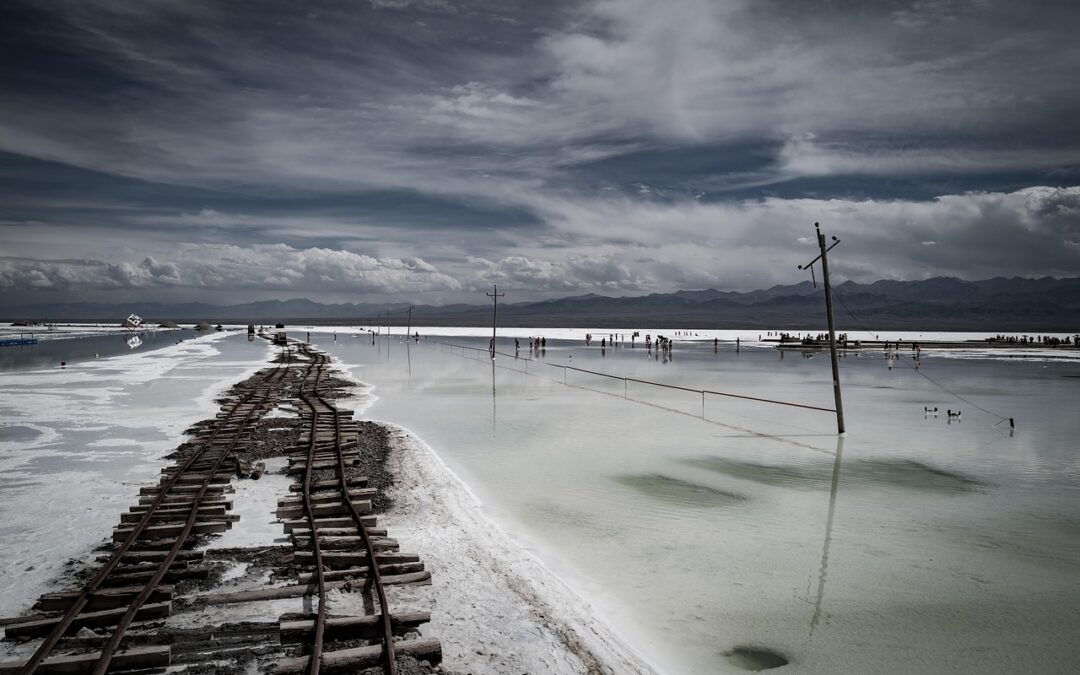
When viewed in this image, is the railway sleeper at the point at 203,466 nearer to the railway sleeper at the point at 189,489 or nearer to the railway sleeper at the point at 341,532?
the railway sleeper at the point at 189,489

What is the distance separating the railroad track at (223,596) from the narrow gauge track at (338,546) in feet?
0.06

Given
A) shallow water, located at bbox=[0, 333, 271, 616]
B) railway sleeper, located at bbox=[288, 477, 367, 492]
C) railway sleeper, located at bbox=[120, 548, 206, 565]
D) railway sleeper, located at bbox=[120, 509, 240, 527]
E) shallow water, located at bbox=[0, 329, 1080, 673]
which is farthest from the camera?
railway sleeper, located at bbox=[288, 477, 367, 492]

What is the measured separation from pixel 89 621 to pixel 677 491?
37.0 feet

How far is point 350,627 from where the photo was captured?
7.08m

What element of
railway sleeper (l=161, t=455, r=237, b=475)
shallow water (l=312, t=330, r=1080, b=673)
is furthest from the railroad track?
shallow water (l=312, t=330, r=1080, b=673)

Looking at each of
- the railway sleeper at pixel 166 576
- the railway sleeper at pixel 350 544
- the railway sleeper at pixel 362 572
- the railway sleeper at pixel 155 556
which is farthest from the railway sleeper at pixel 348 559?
the railway sleeper at pixel 155 556

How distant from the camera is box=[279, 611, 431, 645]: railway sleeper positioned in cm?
699

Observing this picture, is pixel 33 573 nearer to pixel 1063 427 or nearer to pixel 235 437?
pixel 235 437

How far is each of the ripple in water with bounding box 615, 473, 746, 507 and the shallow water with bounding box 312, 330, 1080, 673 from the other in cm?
9

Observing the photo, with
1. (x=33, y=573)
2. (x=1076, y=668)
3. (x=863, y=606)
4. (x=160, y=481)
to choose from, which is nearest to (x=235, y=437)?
(x=160, y=481)

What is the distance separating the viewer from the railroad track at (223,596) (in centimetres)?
655

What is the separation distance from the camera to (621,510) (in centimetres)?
1299

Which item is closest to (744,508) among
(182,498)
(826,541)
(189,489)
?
(826,541)

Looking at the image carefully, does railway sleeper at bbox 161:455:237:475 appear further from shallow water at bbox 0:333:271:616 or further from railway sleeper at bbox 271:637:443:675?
railway sleeper at bbox 271:637:443:675
